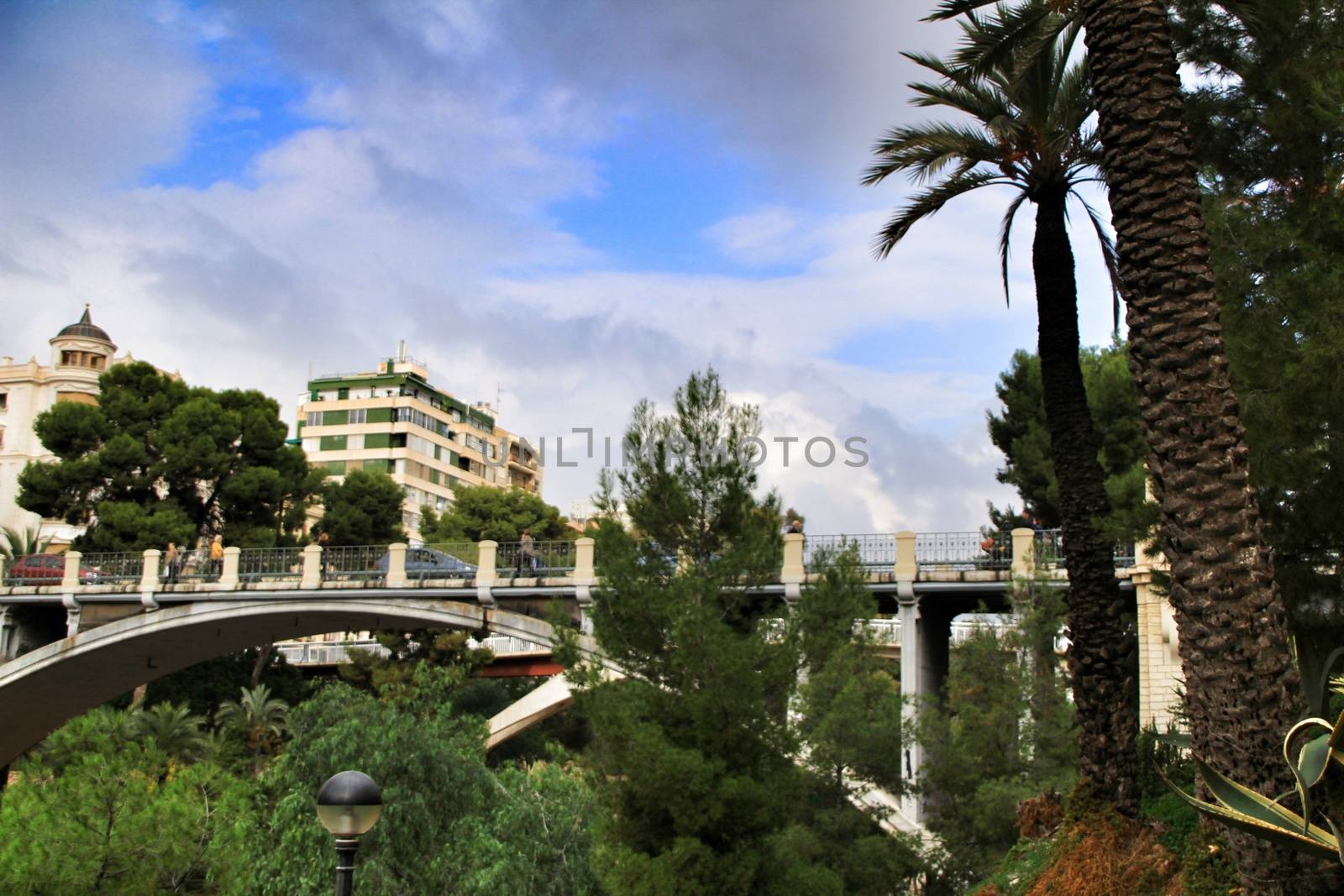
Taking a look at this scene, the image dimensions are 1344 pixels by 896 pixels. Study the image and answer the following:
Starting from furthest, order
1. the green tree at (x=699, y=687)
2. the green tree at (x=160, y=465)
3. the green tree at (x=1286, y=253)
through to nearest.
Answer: the green tree at (x=160, y=465)
the green tree at (x=699, y=687)
the green tree at (x=1286, y=253)

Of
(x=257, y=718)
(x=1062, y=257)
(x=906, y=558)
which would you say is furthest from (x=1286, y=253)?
(x=257, y=718)

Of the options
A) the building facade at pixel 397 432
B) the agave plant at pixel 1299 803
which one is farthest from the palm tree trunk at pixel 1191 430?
the building facade at pixel 397 432

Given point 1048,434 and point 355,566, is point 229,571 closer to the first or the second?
point 355,566

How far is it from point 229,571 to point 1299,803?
96.1 ft

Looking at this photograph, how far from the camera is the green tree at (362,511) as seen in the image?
170 ft

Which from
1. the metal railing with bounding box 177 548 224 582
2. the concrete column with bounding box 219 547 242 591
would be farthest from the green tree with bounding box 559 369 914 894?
the metal railing with bounding box 177 548 224 582

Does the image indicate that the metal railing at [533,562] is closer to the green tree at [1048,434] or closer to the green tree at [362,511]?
the green tree at [1048,434]

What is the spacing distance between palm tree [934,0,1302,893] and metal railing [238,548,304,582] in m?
26.7

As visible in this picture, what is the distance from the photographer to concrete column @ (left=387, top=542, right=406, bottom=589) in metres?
31.0

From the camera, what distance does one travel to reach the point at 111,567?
35.0 m

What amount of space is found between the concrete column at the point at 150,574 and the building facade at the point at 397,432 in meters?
39.2

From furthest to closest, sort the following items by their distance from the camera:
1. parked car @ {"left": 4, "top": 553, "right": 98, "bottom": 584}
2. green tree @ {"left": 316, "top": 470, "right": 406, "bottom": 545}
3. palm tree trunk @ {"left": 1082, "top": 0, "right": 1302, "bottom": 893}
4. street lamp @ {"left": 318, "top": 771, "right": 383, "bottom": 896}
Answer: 1. green tree @ {"left": 316, "top": 470, "right": 406, "bottom": 545}
2. parked car @ {"left": 4, "top": 553, "right": 98, "bottom": 584}
3. street lamp @ {"left": 318, "top": 771, "right": 383, "bottom": 896}
4. palm tree trunk @ {"left": 1082, "top": 0, "right": 1302, "bottom": 893}

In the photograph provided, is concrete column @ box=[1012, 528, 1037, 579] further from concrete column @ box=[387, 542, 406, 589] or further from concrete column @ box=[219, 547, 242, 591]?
concrete column @ box=[219, 547, 242, 591]

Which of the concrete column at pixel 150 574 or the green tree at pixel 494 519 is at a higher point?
the green tree at pixel 494 519
